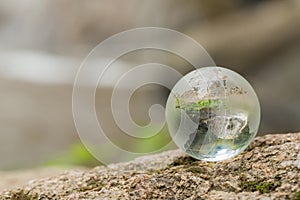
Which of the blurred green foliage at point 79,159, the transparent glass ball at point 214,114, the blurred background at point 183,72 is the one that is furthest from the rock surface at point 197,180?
the blurred background at point 183,72

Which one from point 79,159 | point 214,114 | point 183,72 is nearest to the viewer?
point 214,114

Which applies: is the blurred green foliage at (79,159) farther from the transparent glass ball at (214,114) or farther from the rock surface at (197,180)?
the transparent glass ball at (214,114)

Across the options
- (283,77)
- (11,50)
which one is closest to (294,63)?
(283,77)

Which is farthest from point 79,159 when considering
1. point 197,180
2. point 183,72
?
point 197,180

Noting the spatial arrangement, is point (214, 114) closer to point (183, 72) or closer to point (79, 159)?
point (79, 159)

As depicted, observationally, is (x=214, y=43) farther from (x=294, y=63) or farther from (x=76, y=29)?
(x=76, y=29)

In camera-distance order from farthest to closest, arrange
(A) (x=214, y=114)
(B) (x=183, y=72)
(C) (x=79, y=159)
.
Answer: (B) (x=183, y=72), (C) (x=79, y=159), (A) (x=214, y=114)
